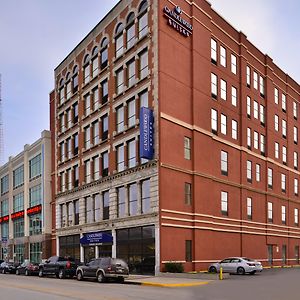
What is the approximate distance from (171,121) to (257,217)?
17.7 m

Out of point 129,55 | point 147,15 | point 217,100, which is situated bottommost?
point 217,100

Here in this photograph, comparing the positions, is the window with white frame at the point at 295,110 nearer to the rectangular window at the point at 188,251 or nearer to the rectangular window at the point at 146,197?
the rectangular window at the point at 188,251

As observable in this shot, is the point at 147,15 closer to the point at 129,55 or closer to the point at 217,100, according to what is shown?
the point at 129,55

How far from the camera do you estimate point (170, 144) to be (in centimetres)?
3850

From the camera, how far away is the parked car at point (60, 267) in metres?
37.9

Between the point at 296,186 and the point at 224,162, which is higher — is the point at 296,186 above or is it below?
below

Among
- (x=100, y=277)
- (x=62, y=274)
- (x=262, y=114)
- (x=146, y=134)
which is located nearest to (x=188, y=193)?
(x=146, y=134)

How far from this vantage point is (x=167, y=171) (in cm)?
3775

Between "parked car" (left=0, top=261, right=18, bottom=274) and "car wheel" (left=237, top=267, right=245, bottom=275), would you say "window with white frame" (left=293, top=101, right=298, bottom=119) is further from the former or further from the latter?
"parked car" (left=0, top=261, right=18, bottom=274)

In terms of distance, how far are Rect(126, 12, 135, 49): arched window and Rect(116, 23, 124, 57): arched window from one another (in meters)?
1.04

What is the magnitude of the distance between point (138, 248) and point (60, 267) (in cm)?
625

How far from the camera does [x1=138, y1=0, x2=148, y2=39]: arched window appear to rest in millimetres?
40812

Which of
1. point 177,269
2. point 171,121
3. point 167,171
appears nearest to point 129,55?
point 171,121

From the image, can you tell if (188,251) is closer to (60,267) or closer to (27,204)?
(60,267)
